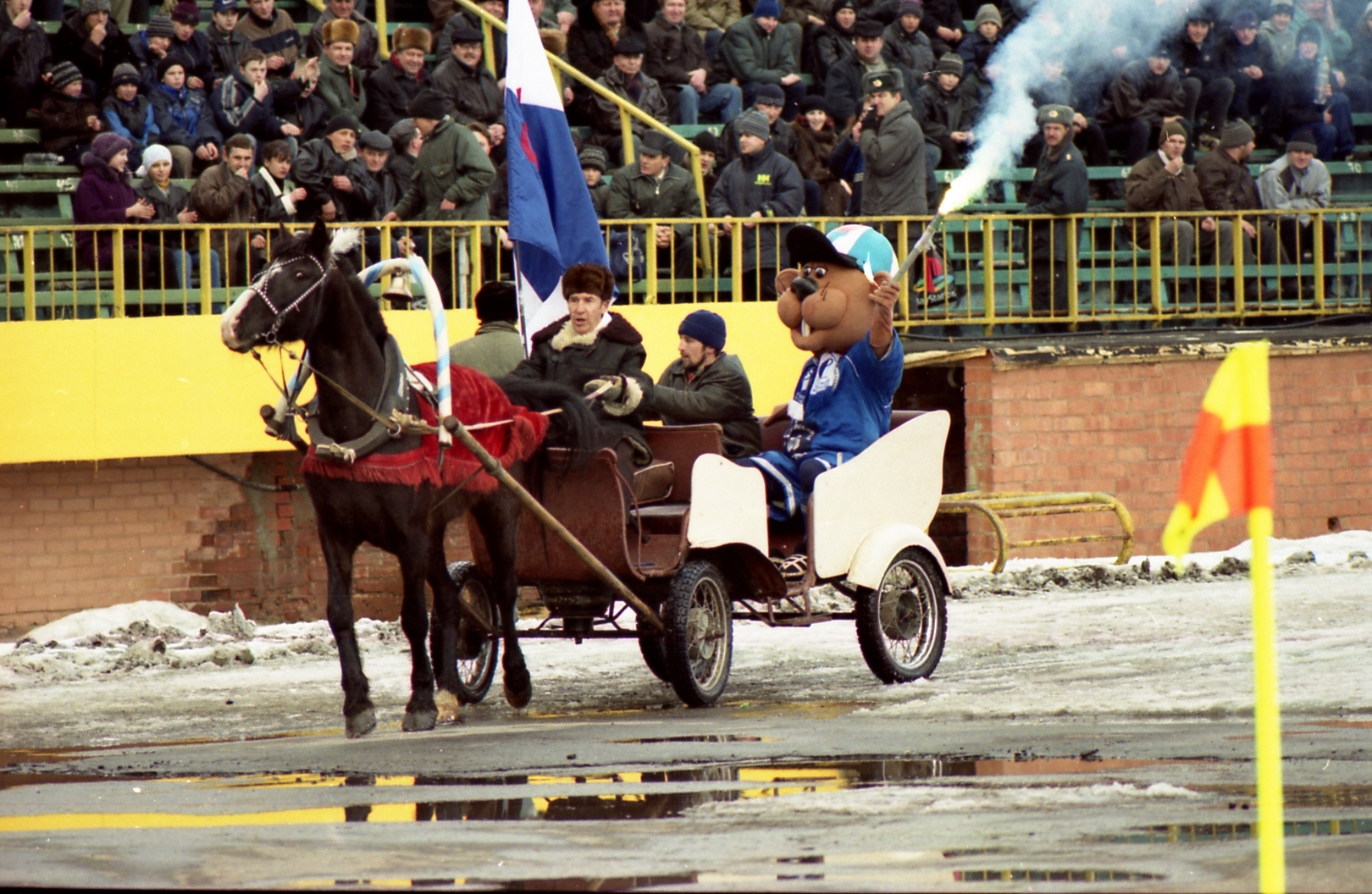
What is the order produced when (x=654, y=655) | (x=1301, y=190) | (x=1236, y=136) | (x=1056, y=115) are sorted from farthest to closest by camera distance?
1. (x=1301, y=190)
2. (x=1236, y=136)
3. (x=1056, y=115)
4. (x=654, y=655)

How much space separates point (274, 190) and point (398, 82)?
227cm

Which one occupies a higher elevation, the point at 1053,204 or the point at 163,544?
the point at 1053,204

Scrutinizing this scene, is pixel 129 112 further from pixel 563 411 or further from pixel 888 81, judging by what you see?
pixel 563 411

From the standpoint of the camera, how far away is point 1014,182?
1805 cm

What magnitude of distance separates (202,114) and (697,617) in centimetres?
761

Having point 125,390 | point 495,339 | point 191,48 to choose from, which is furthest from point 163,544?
point 191,48

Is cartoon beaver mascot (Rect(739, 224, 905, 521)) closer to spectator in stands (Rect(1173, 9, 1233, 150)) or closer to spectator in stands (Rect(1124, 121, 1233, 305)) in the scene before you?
spectator in stands (Rect(1124, 121, 1233, 305))

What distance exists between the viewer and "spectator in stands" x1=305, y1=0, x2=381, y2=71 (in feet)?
54.2

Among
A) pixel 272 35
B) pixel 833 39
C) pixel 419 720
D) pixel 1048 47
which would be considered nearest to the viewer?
pixel 419 720

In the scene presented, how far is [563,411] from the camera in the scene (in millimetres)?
9719

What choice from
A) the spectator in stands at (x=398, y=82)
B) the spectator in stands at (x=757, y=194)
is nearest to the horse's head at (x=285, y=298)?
the spectator in stands at (x=757, y=194)

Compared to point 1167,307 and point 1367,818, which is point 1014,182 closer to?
point 1167,307

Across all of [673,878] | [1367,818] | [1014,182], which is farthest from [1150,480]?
[673,878]

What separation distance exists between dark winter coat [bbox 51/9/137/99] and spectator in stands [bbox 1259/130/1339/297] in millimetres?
9628
